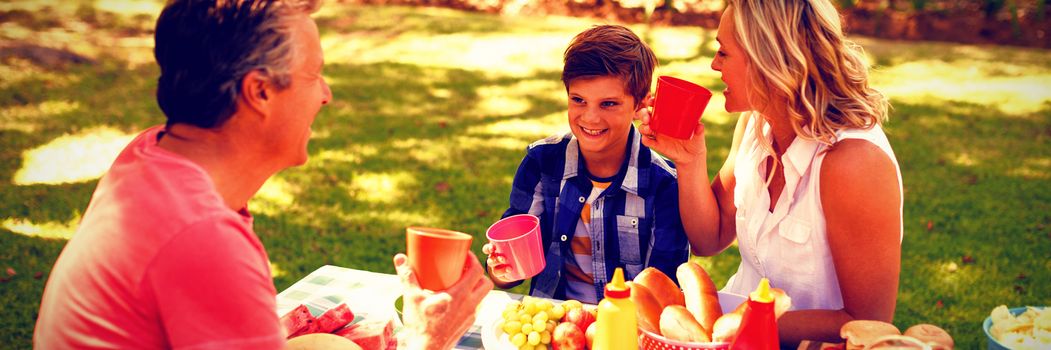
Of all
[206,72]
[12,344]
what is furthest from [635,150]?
[12,344]

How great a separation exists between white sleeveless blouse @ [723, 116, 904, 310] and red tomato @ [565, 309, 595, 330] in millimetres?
754

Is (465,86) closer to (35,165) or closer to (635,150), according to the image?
(35,165)

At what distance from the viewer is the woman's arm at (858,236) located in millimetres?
2127

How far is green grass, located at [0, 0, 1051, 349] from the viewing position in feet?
15.1

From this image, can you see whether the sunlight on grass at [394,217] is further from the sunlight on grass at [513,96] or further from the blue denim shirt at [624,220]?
the blue denim shirt at [624,220]

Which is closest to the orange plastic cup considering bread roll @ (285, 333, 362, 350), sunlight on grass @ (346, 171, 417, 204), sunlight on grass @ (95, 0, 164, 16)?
bread roll @ (285, 333, 362, 350)

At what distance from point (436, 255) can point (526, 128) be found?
5251mm

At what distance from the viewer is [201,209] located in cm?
144

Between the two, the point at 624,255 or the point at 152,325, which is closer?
the point at 152,325

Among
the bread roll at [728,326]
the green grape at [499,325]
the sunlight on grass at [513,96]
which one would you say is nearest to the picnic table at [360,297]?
the green grape at [499,325]

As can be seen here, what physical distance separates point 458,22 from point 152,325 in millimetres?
9438

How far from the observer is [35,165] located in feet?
19.1

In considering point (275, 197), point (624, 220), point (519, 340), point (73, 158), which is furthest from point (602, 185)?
point (73, 158)

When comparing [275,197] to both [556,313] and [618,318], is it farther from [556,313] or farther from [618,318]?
[618,318]
